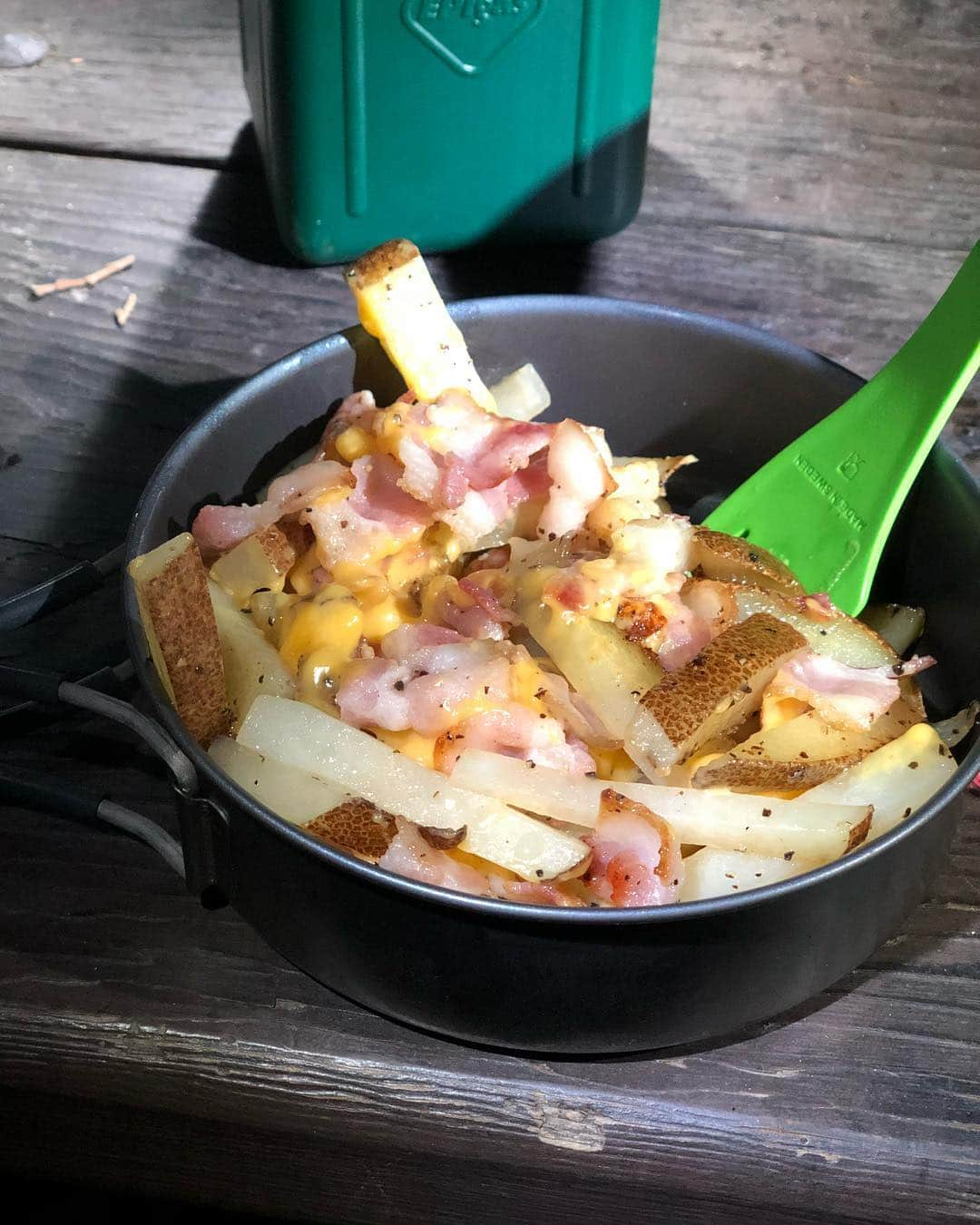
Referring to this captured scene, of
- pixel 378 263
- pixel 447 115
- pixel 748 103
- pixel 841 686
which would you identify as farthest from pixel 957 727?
pixel 748 103

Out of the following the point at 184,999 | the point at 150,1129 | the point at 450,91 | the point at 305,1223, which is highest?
the point at 450,91

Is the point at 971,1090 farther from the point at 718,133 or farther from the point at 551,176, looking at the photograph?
the point at 718,133

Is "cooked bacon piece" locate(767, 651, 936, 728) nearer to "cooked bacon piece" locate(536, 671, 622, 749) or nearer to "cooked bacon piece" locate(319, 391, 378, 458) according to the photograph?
"cooked bacon piece" locate(536, 671, 622, 749)

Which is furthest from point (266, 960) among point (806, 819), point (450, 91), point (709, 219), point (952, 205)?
point (952, 205)

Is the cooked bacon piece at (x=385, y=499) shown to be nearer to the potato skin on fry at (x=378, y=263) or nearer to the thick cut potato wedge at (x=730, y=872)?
the potato skin on fry at (x=378, y=263)

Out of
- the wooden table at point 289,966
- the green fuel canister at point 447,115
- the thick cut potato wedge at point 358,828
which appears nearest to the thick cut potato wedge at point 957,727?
the wooden table at point 289,966
